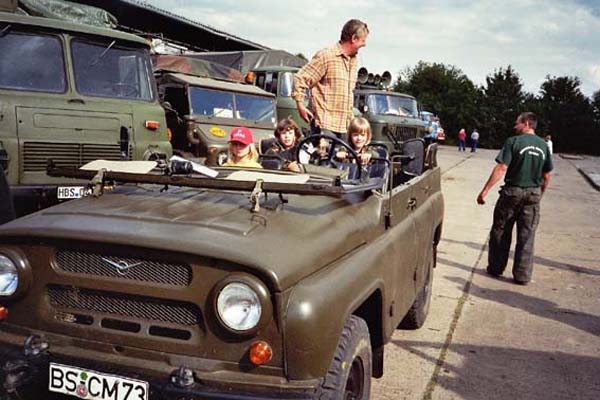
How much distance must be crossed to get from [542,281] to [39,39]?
232 inches

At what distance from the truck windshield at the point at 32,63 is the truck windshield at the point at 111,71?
7.4 inches

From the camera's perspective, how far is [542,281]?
23.3 ft

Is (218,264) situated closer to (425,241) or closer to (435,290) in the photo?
(425,241)

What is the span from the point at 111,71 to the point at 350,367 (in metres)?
5.38

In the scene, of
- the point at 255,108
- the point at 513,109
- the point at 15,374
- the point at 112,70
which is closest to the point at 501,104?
the point at 513,109

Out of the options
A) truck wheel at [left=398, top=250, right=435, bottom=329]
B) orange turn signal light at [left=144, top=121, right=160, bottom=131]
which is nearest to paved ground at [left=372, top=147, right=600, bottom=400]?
truck wheel at [left=398, top=250, right=435, bottom=329]

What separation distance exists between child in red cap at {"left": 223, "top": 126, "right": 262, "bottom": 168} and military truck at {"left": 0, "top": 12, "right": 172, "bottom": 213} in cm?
184

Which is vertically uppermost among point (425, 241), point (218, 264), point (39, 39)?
point (39, 39)

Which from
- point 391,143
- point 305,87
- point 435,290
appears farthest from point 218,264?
point 391,143

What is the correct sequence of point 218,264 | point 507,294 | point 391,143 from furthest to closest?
1. point 391,143
2. point 507,294
3. point 218,264

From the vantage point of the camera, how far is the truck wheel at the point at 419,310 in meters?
5.02

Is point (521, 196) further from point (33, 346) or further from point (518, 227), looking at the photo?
point (33, 346)

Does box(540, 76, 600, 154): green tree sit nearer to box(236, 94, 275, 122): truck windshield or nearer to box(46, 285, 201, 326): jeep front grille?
box(236, 94, 275, 122): truck windshield

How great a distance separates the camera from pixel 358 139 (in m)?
4.80
